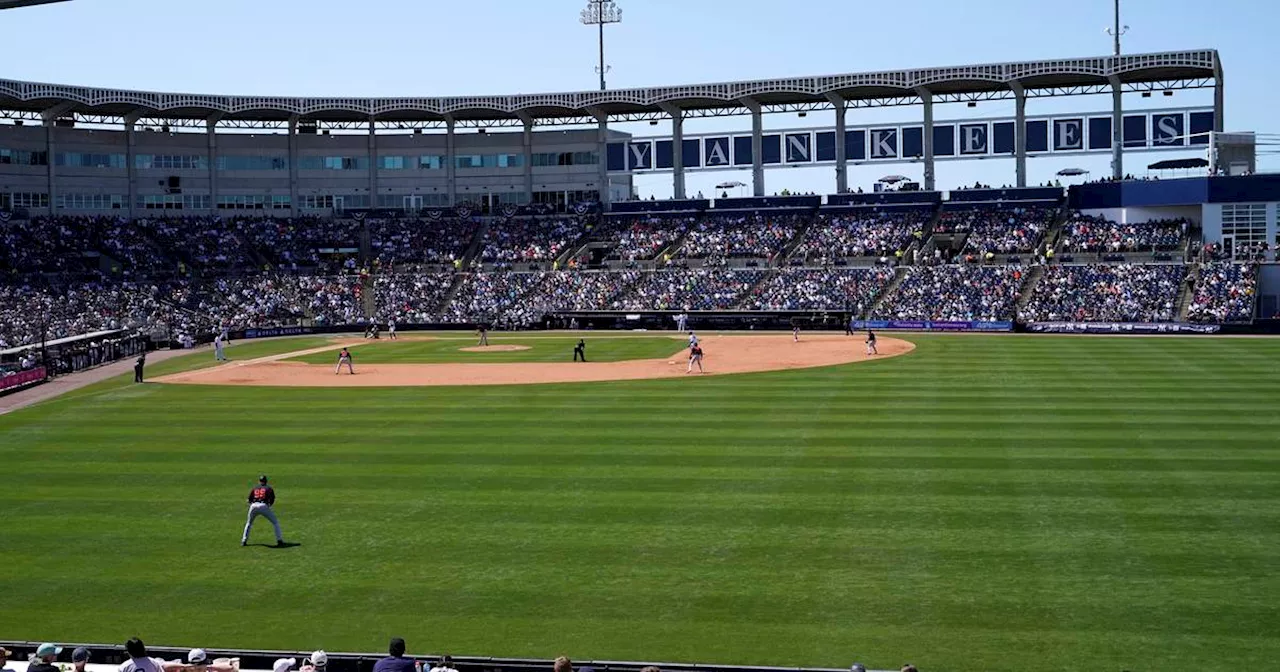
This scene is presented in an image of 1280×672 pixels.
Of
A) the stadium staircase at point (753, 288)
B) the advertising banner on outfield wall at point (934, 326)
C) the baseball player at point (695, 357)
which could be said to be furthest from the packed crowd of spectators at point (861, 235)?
the baseball player at point (695, 357)

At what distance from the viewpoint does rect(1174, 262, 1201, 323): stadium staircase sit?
2618 inches

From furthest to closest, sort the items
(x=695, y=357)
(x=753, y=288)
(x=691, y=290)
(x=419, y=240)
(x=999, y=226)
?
(x=419, y=240) < (x=999, y=226) < (x=691, y=290) < (x=753, y=288) < (x=695, y=357)

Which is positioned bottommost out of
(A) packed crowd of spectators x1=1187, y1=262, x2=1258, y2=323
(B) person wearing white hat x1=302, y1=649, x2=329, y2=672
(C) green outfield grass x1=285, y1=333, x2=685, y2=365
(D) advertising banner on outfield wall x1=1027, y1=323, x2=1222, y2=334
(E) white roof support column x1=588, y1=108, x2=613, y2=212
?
(B) person wearing white hat x1=302, y1=649, x2=329, y2=672

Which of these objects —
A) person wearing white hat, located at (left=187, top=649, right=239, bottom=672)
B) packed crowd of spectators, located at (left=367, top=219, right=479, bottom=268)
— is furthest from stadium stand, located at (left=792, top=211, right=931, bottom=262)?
person wearing white hat, located at (left=187, top=649, right=239, bottom=672)

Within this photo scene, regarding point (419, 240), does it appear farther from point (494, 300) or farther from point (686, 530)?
point (686, 530)

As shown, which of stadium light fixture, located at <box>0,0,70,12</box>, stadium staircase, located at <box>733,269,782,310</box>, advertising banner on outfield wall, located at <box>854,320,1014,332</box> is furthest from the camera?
stadium staircase, located at <box>733,269,782,310</box>

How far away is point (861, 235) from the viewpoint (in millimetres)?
85500

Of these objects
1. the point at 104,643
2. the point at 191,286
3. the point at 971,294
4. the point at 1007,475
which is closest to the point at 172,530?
the point at 104,643

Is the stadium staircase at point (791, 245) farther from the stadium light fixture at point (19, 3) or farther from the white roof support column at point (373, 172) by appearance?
the stadium light fixture at point (19, 3)

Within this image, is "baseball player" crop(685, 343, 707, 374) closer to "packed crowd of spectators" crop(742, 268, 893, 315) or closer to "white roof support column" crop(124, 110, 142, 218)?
"packed crowd of spectators" crop(742, 268, 893, 315)

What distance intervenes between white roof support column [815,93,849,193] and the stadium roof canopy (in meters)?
0.62

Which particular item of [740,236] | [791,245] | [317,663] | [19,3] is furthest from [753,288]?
[19,3]

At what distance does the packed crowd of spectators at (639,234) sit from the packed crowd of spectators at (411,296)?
41.7ft

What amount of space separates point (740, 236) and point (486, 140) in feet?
81.3
